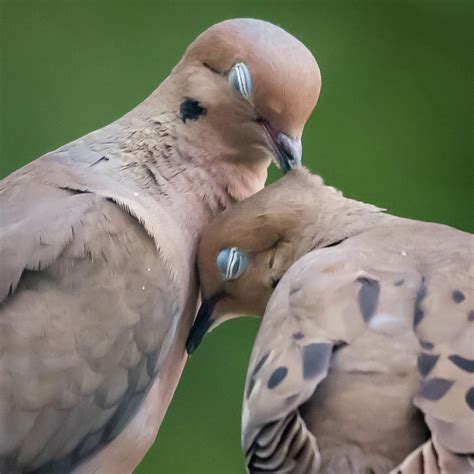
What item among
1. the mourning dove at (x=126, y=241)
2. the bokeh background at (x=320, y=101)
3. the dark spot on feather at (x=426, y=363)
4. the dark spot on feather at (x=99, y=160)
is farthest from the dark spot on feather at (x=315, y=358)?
the bokeh background at (x=320, y=101)

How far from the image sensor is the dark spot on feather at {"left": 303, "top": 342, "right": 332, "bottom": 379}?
1.79 metres

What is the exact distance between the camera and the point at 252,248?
7.74ft

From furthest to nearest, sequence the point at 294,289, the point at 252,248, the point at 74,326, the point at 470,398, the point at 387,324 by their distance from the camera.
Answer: the point at 252,248 < the point at 74,326 < the point at 294,289 < the point at 387,324 < the point at 470,398

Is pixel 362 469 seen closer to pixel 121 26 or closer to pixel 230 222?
pixel 230 222

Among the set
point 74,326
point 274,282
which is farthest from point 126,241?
point 274,282

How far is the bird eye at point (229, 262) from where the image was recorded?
232cm

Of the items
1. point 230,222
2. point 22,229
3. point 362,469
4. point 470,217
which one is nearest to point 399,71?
point 470,217

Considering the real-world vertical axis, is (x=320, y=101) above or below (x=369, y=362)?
below

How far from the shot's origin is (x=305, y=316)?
190 centimetres

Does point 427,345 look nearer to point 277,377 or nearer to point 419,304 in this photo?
point 419,304

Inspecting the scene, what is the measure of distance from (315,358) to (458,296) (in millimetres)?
237

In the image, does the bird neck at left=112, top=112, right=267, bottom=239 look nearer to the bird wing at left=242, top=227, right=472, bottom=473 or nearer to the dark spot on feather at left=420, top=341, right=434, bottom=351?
the bird wing at left=242, top=227, right=472, bottom=473

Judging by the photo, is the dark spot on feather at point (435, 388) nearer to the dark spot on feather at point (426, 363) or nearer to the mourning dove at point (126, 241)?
the dark spot on feather at point (426, 363)

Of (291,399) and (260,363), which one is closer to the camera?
(291,399)
